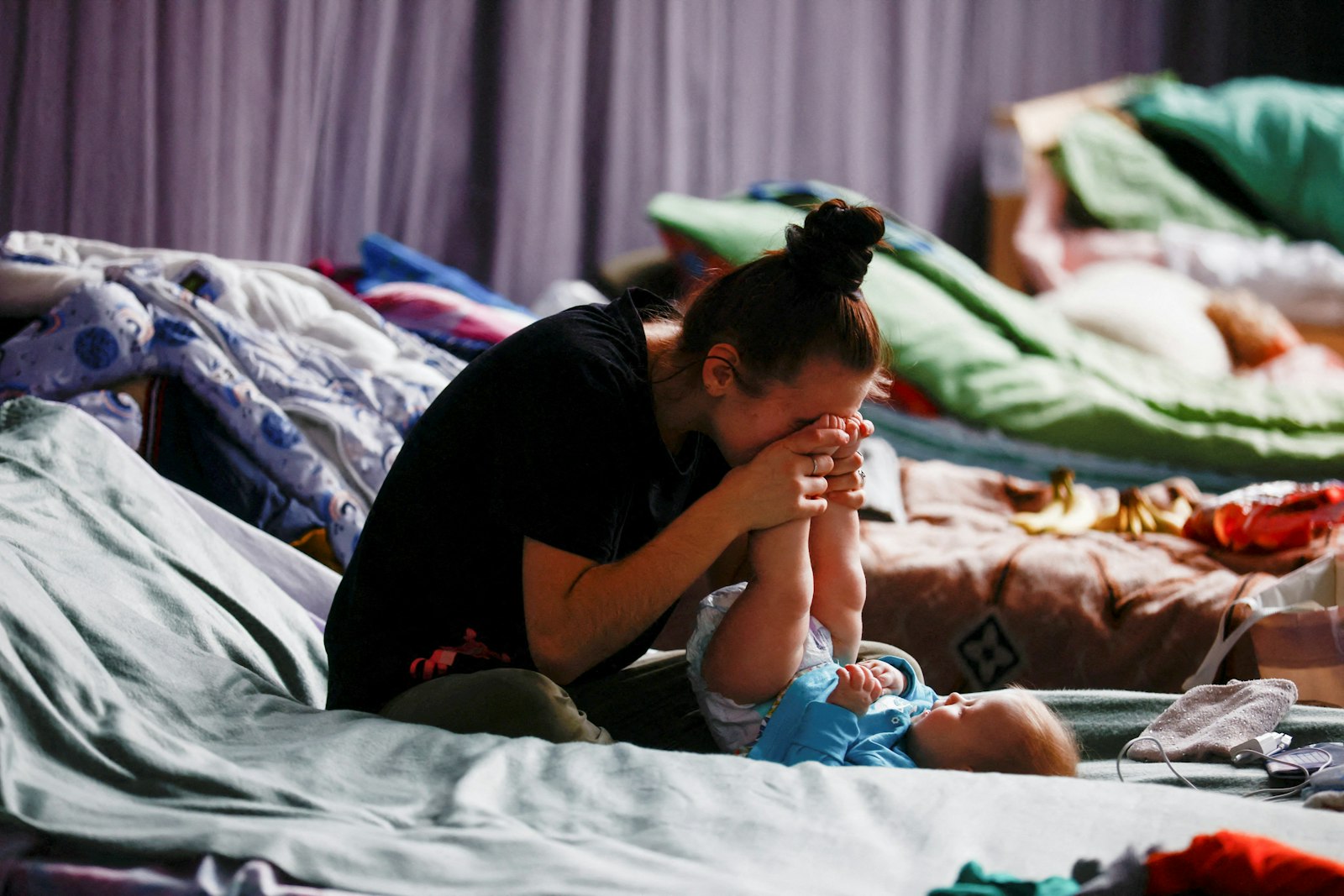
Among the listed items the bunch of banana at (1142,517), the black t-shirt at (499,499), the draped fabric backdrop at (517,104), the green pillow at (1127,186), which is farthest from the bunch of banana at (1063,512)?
the green pillow at (1127,186)

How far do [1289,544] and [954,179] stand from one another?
268cm

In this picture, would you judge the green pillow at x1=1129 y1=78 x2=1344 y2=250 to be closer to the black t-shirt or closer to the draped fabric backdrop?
the draped fabric backdrop

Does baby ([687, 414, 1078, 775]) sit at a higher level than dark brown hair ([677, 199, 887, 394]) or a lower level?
lower

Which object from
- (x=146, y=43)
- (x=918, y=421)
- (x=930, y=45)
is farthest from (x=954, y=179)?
(x=146, y=43)

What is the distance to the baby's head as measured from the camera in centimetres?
123

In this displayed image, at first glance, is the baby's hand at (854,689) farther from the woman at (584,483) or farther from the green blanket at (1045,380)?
the green blanket at (1045,380)

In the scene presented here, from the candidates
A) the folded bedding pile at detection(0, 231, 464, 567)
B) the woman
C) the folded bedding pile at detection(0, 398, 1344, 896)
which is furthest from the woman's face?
the folded bedding pile at detection(0, 231, 464, 567)

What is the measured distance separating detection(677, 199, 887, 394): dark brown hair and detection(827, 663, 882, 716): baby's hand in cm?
28

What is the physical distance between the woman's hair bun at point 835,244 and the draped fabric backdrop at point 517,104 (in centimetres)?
147

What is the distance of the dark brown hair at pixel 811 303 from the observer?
1177 mm

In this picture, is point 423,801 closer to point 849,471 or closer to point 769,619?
point 769,619

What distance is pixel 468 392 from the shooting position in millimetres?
1232

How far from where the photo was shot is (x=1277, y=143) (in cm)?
418

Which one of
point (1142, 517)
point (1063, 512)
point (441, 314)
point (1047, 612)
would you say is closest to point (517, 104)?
point (441, 314)
